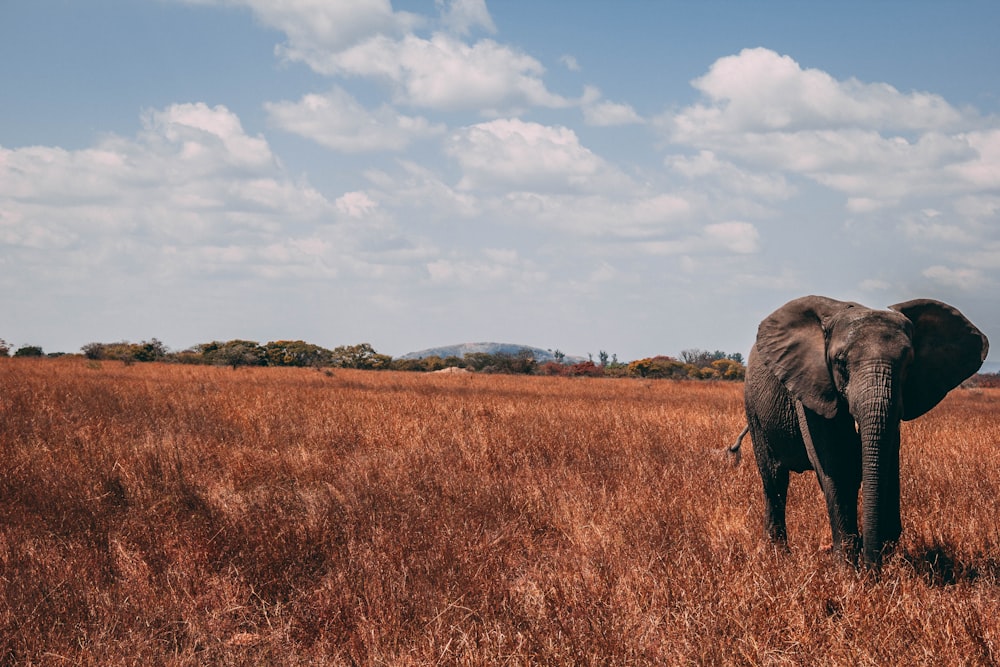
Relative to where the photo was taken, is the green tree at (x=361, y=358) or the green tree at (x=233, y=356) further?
the green tree at (x=361, y=358)

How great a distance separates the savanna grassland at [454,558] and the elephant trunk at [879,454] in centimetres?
18

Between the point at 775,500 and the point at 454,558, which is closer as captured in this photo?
the point at 454,558

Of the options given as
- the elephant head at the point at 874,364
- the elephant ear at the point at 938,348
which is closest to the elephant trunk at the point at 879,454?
the elephant head at the point at 874,364

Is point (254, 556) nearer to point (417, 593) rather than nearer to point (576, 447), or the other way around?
point (417, 593)

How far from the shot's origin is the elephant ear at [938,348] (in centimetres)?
486

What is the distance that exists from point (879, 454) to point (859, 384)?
43cm

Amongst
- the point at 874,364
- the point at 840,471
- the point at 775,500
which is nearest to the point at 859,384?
the point at 874,364

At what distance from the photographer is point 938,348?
4875mm

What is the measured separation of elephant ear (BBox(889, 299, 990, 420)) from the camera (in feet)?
15.9

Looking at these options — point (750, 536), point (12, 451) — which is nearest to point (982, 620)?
point (750, 536)

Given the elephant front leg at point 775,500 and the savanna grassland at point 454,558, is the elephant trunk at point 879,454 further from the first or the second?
the elephant front leg at point 775,500

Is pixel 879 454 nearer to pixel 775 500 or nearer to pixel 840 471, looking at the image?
pixel 840 471

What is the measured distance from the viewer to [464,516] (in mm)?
5910

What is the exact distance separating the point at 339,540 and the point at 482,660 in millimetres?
2258
